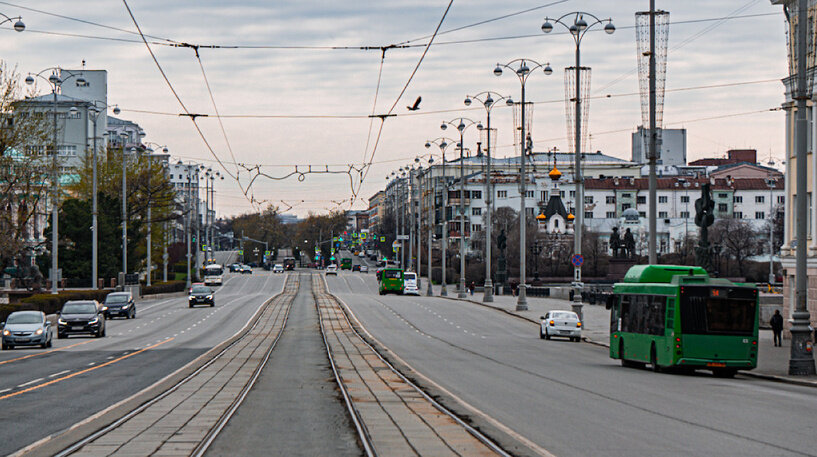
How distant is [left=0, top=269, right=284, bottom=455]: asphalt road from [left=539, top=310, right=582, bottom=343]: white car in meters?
14.2

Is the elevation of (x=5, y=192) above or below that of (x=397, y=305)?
above

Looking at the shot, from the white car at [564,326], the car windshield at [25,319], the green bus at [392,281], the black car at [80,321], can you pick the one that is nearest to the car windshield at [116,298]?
the black car at [80,321]

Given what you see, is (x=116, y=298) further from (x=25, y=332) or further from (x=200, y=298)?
(x=25, y=332)

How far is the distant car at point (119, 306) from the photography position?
6116 centimetres

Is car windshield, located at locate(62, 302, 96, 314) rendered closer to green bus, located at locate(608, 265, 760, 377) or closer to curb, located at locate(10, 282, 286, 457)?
curb, located at locate(10, 282, 286, 457)

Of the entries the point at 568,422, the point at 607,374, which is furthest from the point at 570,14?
the point at 568,422

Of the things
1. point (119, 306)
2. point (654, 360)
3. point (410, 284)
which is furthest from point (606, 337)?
point (410, 284)

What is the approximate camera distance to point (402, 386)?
21.4 m

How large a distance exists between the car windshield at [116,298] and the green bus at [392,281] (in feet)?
107

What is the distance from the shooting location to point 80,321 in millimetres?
45094

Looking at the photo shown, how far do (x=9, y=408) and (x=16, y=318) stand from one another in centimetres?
2246

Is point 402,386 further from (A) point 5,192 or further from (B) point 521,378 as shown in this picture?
(A) point 5,192

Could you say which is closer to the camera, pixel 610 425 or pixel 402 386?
pixel 610 425

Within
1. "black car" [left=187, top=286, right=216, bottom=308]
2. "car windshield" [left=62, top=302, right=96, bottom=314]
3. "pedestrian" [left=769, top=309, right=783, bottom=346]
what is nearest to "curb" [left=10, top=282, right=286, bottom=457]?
"car windshield" [left=62, top=302, right=96, bottom=314]
